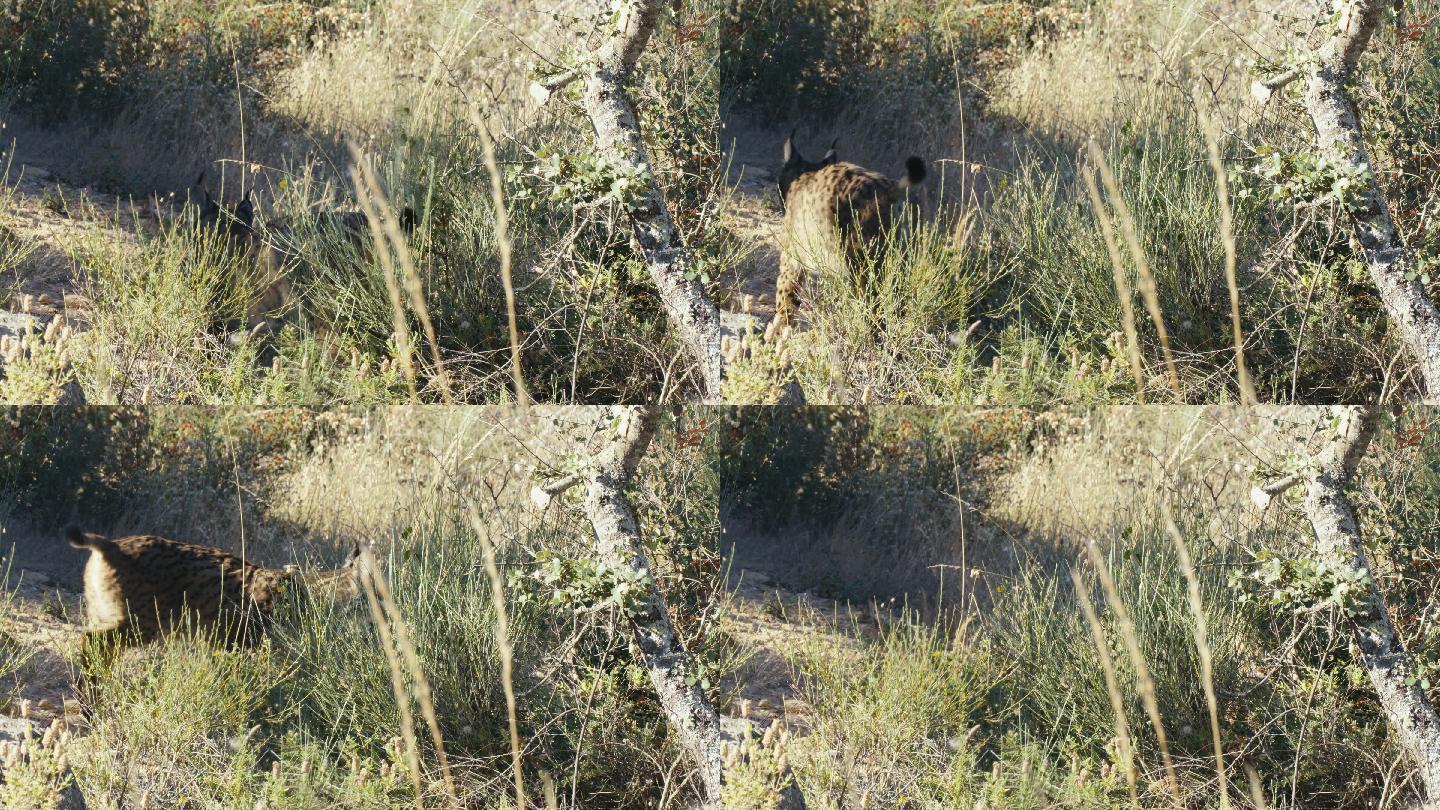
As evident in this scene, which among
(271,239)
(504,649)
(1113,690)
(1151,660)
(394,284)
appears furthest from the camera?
(1151,660)

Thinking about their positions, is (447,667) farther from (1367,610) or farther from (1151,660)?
(1367,610)

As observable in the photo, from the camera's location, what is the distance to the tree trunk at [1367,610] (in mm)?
4699

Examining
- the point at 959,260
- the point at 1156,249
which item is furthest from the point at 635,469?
the point at 1156,249

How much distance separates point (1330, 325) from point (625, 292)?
269cm

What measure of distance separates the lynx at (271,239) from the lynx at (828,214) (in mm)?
1447

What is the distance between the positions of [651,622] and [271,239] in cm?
210

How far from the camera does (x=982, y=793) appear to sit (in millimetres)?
4715

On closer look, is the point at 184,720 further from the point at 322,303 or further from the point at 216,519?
the point at 322,303

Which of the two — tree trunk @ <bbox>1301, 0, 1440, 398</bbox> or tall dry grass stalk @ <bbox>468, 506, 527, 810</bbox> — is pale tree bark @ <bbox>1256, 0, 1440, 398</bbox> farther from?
tall dry grass stalk @ <bbox>468, 506, 527, 810</bbox>

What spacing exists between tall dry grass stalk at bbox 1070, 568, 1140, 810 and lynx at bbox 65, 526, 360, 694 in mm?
2839

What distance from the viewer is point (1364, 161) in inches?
181

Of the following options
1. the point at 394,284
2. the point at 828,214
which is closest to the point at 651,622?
the point at 394,284

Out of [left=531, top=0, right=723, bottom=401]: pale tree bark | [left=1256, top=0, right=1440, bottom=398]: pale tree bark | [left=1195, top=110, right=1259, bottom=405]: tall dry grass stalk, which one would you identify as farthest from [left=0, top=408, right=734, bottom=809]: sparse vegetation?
[left=1256, top=0, right=1440, bottom=398]: pale tree bark

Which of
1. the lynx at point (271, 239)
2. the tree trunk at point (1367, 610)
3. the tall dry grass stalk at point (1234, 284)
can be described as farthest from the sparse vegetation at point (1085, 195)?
the lynx at point (271, 239)
